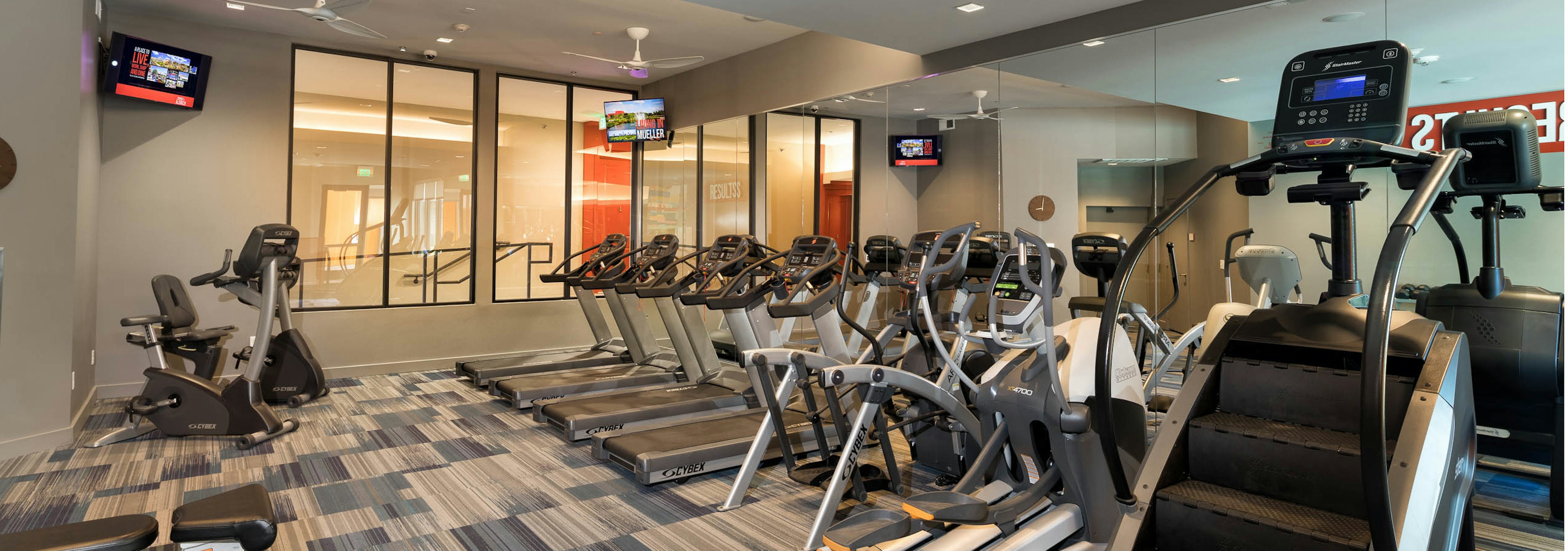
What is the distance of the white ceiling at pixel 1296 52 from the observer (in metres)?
3.53

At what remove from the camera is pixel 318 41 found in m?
7.34

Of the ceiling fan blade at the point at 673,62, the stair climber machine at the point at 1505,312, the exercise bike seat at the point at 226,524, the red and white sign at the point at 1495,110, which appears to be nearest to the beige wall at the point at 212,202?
the ceiling fan blade at the point at 673,62

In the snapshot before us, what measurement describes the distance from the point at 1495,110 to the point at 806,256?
328cm

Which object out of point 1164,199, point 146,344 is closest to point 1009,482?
point 1164,199

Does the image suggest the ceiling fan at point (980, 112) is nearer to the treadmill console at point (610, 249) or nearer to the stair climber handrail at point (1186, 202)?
the treadmill console at point (610, 249)

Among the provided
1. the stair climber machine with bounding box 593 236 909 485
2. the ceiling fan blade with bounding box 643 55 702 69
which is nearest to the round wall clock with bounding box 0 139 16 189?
the stair climber machine with bounding box 593 236 909 485

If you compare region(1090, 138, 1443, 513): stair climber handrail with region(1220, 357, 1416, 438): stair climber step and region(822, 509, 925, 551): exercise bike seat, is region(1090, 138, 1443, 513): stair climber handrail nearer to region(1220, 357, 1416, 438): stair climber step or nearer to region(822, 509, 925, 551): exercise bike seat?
region(1220, 357, 1416, 438): stair climber step

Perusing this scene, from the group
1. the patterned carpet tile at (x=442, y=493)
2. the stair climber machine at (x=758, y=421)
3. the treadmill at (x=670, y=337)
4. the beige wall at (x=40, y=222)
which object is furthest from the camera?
the treadmill at (x=670, y=337)

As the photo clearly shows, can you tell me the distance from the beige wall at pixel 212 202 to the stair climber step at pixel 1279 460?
722 cm

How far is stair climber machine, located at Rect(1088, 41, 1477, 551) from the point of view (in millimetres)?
2211

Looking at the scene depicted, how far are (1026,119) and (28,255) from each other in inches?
241

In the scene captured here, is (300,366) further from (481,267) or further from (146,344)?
(481,267)

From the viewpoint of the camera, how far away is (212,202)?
6820 millimetres

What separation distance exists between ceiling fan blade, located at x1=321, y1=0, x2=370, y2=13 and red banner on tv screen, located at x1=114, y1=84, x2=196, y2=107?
8.19 ft
